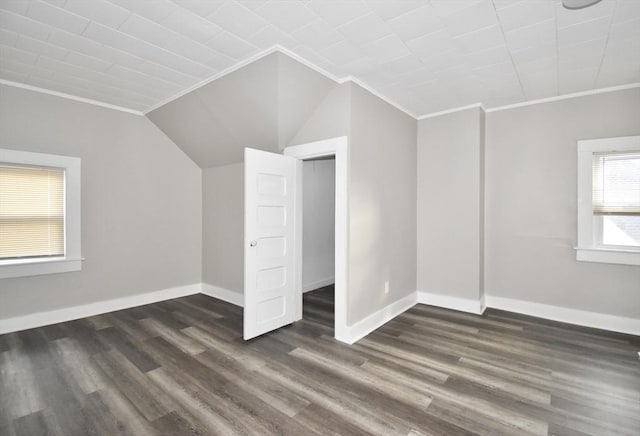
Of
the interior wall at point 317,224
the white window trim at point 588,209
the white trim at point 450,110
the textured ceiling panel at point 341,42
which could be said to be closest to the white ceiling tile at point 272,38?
the textured ceiling panel at point 341,42

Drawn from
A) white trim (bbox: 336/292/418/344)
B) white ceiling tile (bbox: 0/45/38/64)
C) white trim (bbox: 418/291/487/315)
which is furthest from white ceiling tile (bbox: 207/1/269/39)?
white trim (bbox: 418/291/487/315)

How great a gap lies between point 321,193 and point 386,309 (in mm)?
2428

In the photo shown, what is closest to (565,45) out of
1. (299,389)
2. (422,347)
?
(422,347)

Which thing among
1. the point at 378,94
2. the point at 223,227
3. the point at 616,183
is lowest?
the point at 223,227

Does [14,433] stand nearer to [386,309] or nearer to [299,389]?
[299,389]

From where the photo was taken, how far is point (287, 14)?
2.20m

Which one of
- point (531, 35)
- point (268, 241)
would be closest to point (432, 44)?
point (531, 35)

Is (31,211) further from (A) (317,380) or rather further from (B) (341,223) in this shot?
(A) (317,380)

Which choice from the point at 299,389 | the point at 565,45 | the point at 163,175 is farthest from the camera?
the point at 163,175

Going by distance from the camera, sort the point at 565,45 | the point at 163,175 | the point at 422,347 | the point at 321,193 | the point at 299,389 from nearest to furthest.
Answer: the point at 299,389
the point at 565,45
the point at 422,347
the point at 163,175
the point at 321,193

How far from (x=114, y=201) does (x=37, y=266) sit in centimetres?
109

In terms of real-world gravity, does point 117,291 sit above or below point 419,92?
below

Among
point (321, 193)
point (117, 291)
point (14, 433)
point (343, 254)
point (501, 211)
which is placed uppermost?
point (321, 193)

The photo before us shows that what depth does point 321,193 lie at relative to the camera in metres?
5.51
